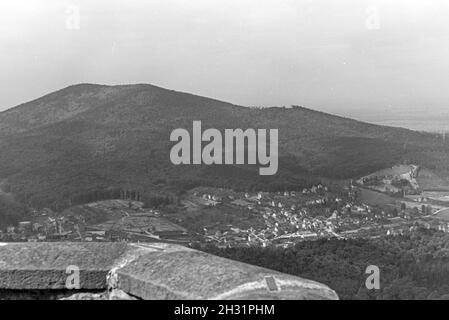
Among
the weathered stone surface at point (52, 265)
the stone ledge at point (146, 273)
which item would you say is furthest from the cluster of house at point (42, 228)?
the weathered stone surface at point (52, 265)

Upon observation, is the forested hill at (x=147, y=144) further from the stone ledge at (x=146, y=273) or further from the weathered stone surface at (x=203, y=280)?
the weathered stone surface at (x=203, y=280)

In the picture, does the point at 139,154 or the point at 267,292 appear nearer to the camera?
the point at 267,292

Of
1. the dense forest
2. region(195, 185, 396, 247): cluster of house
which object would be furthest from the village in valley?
the dense forest

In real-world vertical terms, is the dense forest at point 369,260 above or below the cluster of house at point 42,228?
below

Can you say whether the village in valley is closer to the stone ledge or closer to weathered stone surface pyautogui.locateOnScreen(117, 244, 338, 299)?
the stone ledge
